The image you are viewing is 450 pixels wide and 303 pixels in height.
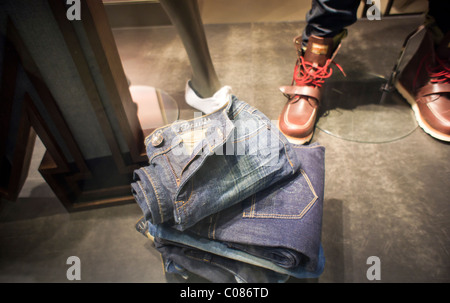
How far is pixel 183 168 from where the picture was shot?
0.60 metres

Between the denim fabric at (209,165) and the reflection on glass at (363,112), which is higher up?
the reflection on glass at (363,112)

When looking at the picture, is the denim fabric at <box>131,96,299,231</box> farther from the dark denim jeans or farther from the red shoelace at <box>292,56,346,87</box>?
the red shoelace at <box>292,56,346,87</box>

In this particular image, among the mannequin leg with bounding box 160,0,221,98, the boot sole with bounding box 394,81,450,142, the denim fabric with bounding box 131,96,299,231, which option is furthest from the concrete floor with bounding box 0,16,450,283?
the denim fabric with bounding box 131,96,299,231

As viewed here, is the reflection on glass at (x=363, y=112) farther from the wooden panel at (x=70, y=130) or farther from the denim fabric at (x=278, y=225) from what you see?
the wooden panel at (x=70, y=130)

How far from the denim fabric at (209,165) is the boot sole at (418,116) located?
0.63 m

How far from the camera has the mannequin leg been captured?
898 millimetres

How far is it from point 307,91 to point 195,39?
43 cm

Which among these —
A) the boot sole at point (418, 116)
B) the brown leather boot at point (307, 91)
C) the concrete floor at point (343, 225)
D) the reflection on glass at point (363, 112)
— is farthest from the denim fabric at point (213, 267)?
the boot sole at point (418, 116)

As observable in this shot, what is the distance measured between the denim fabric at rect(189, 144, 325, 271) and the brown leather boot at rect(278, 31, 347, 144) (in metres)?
0.34

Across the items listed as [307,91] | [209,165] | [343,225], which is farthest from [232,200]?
[307,91]

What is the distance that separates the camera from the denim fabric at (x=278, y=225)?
59cm

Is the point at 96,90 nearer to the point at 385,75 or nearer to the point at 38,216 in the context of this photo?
the point at 38,216

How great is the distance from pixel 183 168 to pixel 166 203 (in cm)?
8
